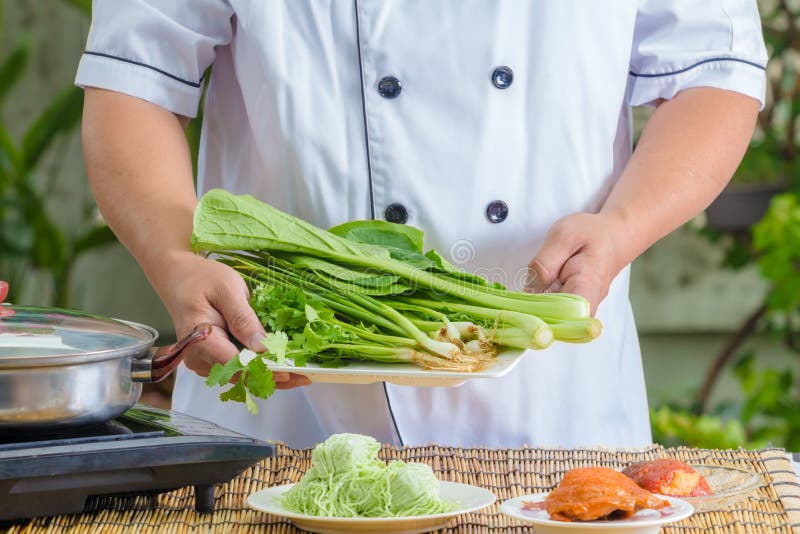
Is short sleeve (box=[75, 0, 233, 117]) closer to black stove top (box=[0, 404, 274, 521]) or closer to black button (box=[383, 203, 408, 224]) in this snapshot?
black button (box=[383, 203, 408, 224])

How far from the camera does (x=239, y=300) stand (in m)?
1.64

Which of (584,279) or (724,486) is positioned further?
(584,279)

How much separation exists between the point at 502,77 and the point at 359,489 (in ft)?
2.91

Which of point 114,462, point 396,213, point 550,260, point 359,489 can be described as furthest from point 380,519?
point 396,213

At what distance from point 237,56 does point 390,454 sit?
83 centimetres

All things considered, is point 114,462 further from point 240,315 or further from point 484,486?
point 484,486

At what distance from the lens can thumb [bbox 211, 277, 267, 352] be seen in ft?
5.25

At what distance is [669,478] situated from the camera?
1.47 m

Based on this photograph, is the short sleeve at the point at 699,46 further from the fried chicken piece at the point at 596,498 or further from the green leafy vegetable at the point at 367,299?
the fried chicken piece at the point at 596,498

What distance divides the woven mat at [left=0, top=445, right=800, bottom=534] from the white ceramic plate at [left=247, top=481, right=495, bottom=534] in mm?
29

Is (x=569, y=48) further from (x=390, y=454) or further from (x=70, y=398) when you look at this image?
(x=70, y=398)

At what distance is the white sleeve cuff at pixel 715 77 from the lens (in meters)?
2.08

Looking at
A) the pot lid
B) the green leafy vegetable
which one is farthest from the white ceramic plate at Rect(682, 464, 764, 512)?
the pot lid

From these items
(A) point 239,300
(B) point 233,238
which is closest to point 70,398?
(A) point 239,300
